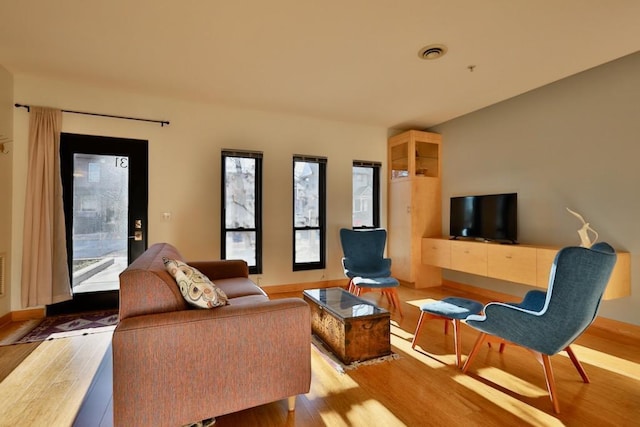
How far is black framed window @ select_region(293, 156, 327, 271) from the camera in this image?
4.55 meters

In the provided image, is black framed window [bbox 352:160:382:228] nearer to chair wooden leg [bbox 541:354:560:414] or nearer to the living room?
the living room

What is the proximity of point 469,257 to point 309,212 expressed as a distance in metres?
2.29

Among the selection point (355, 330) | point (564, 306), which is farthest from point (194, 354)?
point (564, 306)

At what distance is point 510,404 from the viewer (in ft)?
6.02

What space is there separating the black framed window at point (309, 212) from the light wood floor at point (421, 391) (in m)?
2.17

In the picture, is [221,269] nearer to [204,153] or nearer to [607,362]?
[204,153]

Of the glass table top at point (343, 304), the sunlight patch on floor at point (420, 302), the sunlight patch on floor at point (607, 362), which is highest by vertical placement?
the glass table top at point (343, 304)

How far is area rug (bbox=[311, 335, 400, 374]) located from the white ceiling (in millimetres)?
2562

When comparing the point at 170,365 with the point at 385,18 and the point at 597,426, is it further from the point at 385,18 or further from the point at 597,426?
the point at 385,18

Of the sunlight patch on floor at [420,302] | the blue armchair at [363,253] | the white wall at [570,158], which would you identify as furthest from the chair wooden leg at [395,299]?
the white wall at [570,158]

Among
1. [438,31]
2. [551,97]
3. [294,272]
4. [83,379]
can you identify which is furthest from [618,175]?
[83,379]

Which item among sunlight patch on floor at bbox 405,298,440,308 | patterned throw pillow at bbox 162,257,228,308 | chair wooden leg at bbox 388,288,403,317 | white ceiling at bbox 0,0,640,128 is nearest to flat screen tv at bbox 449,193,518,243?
sunlight patch on floor at bbox 405,298,440,308

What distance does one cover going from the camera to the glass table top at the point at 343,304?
2.37 metres

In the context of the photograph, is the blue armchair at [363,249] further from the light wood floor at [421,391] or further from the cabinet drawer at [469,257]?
the light wood floor at [421,391]
